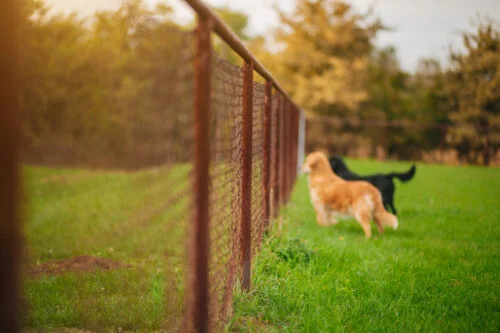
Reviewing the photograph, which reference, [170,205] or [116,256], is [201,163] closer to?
[170,205]

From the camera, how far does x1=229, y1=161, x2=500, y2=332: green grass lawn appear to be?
284cm

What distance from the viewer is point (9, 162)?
1.00m

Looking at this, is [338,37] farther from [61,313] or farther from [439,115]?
[61,313]

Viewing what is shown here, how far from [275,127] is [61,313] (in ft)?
11.7

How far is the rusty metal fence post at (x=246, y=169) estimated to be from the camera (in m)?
2.93

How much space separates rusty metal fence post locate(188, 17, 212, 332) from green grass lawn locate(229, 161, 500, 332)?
87 cm

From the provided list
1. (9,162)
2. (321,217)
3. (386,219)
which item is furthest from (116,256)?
(9,162)

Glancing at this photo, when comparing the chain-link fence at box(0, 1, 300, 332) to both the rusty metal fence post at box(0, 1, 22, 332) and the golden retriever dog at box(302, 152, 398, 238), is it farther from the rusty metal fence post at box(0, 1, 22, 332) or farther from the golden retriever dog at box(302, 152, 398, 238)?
the golden retriever dog at box(302, 152, 398, 238)

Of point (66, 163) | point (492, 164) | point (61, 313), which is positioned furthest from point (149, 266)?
point (492, 164)

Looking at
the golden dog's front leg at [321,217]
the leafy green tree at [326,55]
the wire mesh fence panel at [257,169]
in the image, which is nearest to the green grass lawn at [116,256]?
the wire mesh fence panel at [257,169]

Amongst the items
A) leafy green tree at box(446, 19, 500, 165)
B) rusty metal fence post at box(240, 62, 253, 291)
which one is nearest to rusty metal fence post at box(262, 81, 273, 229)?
rusty metal fence post at box(240, 62, 253, 291)

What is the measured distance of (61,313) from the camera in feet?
9.98

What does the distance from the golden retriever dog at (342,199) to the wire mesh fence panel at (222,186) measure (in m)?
3.05

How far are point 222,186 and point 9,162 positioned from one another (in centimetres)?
166
